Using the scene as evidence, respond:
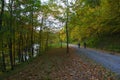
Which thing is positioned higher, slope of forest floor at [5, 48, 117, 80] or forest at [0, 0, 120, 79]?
forest at [0, 0, 120, 79]

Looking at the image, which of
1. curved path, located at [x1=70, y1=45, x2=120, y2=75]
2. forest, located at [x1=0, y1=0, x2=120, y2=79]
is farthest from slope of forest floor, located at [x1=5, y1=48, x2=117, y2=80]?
forest, located at [x1=0, y1=0, x2=120, y2=79]

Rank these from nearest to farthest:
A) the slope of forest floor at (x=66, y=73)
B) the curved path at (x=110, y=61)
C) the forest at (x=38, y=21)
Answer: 1. the slope of forest floor at (x=66, y=73)
2. the curved path at (x=110, y=61)
3. the forest at (x=38, y=21)

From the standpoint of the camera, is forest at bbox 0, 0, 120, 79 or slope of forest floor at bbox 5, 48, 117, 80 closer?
slope of forest floor at bbox 5, 48, 117, 80

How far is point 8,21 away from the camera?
21391 mm

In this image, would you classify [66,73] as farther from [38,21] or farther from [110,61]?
[38,21]

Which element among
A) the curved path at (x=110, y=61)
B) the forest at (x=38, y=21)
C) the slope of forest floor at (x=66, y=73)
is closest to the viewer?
the slope of forest floor at (x=66, y=73)

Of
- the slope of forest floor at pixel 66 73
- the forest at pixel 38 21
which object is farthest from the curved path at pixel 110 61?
the forest at pixel 38 21

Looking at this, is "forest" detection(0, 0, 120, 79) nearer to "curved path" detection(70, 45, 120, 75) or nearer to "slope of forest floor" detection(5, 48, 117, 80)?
"slope of forest floor" detection(5, 48, 117, 80)

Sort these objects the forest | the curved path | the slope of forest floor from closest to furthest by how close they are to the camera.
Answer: the slope of forest floor → the curved path → the forest

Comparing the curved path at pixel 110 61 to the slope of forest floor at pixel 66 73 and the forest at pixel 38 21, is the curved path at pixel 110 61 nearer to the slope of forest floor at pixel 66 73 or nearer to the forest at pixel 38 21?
the slope of forest floor at pixel 66 73

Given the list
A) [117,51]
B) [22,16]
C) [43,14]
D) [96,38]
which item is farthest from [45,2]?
[96,38]

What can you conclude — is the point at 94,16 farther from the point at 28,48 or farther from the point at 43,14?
the point at 28,48

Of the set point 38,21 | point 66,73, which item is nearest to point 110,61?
point 66,73

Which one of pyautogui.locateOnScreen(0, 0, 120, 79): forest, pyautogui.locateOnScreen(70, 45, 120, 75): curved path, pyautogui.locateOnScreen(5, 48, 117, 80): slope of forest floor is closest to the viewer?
pyautogui.locateOnScreen(5, 48, 117, 80): slope of forest floor
